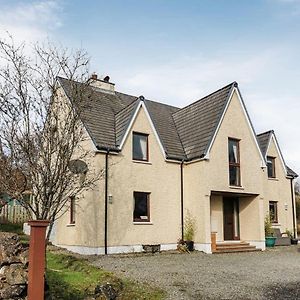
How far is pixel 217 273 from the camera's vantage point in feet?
43.2

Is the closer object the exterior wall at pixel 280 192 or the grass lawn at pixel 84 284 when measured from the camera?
the grass lawn at pixel 84 284

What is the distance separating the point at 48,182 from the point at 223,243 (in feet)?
43.1

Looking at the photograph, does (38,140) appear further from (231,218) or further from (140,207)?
(231,218)

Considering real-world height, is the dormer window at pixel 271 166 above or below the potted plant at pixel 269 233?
above

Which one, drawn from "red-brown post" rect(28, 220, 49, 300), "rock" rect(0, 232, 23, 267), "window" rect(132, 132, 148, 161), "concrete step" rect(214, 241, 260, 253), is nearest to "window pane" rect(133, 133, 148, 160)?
"window" rect(132, 132, 148, 161)

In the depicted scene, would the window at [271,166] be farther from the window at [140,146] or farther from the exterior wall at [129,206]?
the window at [140,146]

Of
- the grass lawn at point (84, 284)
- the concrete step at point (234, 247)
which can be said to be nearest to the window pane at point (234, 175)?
the concrete step at point (234, 247)

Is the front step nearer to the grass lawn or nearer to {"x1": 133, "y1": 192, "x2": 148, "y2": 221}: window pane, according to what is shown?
{"x1": 133, "y1": 192, "x2": 148, "y2": 221}: window pane

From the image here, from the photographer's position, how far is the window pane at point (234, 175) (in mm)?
22150

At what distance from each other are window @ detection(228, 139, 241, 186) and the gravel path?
523cm

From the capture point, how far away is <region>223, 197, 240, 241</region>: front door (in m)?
23.7

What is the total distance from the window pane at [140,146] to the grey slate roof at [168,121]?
1.03 metres

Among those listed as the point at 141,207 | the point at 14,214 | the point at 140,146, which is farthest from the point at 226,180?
the point at 14,214

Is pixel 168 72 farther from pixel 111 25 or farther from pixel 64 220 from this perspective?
pixel 64 220
